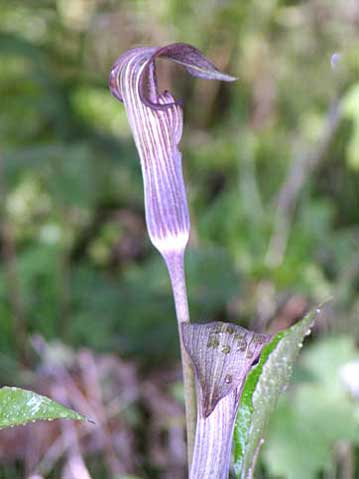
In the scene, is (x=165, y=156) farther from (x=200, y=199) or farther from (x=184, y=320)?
(x=200, y=199)

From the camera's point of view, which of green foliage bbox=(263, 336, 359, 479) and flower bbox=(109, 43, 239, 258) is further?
green foliage bbox=(263, 336, 359, 479)

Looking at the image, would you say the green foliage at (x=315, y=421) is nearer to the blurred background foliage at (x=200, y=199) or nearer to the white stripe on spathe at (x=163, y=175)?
the blurred background foliage at (x=200, y=199)

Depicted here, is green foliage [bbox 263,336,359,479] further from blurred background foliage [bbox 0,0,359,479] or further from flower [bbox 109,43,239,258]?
flower [bbox 109,43,239,258]

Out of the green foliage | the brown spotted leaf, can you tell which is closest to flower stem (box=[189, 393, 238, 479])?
the brown spotted leaf

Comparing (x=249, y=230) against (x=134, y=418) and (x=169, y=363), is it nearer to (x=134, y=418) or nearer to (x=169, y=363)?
(x=169, y=363)

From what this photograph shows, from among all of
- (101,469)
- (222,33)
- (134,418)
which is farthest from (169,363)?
(222,33)

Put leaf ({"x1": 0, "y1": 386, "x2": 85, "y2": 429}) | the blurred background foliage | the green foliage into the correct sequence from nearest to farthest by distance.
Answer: leaf ({"x1": 0, "y1": 386, "x2": 85, "y2": 429})
the green foliage
the blurred background foliage

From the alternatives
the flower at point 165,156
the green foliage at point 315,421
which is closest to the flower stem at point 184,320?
the flower at point 165,156
